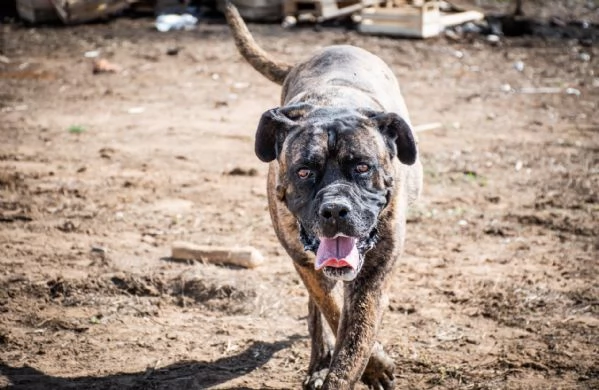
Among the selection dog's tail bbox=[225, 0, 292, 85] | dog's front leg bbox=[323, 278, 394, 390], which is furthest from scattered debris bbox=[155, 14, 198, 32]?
dog's front leg bbox=[323, 278, 394, 390]

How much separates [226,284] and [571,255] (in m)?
2.80

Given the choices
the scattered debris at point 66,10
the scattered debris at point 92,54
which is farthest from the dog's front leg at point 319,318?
the scattered debris at point 66,10

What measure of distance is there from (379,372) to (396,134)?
4.52 ft

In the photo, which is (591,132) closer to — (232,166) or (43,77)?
(232,166)

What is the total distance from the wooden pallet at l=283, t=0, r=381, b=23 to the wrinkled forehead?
1076cm

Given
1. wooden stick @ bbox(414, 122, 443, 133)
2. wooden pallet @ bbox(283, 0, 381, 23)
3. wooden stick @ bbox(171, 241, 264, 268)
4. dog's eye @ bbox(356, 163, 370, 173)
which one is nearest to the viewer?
dog's eye @ bbox(356, 163, 370, 173)

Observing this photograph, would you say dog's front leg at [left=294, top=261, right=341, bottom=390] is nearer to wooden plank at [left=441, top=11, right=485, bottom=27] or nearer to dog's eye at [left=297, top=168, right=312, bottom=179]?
dog's eye at [left=297, top=168, right=312, bottom=179]

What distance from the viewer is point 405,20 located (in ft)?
45.5

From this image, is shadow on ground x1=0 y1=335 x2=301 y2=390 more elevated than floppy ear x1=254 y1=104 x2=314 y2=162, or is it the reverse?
floppy ear x1=254 y1=104 x2=314 y2=162

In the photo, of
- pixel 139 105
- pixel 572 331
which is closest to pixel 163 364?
pixel 572 331

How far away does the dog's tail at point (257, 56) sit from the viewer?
6629 mm

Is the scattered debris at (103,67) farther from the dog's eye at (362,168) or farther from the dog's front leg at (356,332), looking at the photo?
the dog's eye at (362,168)

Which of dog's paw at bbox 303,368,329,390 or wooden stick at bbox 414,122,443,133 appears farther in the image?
wooden stick at bbox 414,122,443,133

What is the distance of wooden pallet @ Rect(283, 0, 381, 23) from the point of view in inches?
576
